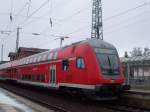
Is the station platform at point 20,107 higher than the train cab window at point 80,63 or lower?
lower

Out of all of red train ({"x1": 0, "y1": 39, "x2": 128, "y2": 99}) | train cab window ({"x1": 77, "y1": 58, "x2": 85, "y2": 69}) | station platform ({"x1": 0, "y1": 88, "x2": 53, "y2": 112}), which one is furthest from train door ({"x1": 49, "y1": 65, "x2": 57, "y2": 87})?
train cab window ({"x1": 77, "y1": 58, "x2": 85, "y2": 69})

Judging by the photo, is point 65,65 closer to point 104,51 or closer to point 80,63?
point 80,63

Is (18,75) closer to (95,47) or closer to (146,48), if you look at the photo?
(95,47)

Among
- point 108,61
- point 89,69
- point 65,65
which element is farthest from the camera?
point 65,65

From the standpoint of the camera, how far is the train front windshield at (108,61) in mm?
18422

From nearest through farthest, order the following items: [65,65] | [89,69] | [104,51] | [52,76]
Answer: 1. [89,69]
2. [104,51]
3. [65,65]
4. [52,76]

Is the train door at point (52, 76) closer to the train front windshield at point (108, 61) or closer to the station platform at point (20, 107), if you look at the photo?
the station platform at point (20, 107)

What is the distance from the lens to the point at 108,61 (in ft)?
62.0

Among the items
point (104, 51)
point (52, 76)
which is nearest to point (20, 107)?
point (104, 51)

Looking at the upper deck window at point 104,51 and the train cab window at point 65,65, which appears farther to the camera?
the train cab window at point 65,65

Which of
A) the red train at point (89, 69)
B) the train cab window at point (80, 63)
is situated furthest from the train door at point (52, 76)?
the train cab window at point (80, 63)

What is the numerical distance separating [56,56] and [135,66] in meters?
14.5

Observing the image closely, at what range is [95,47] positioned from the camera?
62.8 ft

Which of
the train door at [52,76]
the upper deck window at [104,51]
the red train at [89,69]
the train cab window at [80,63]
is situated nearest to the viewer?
the red train at [89,69]
